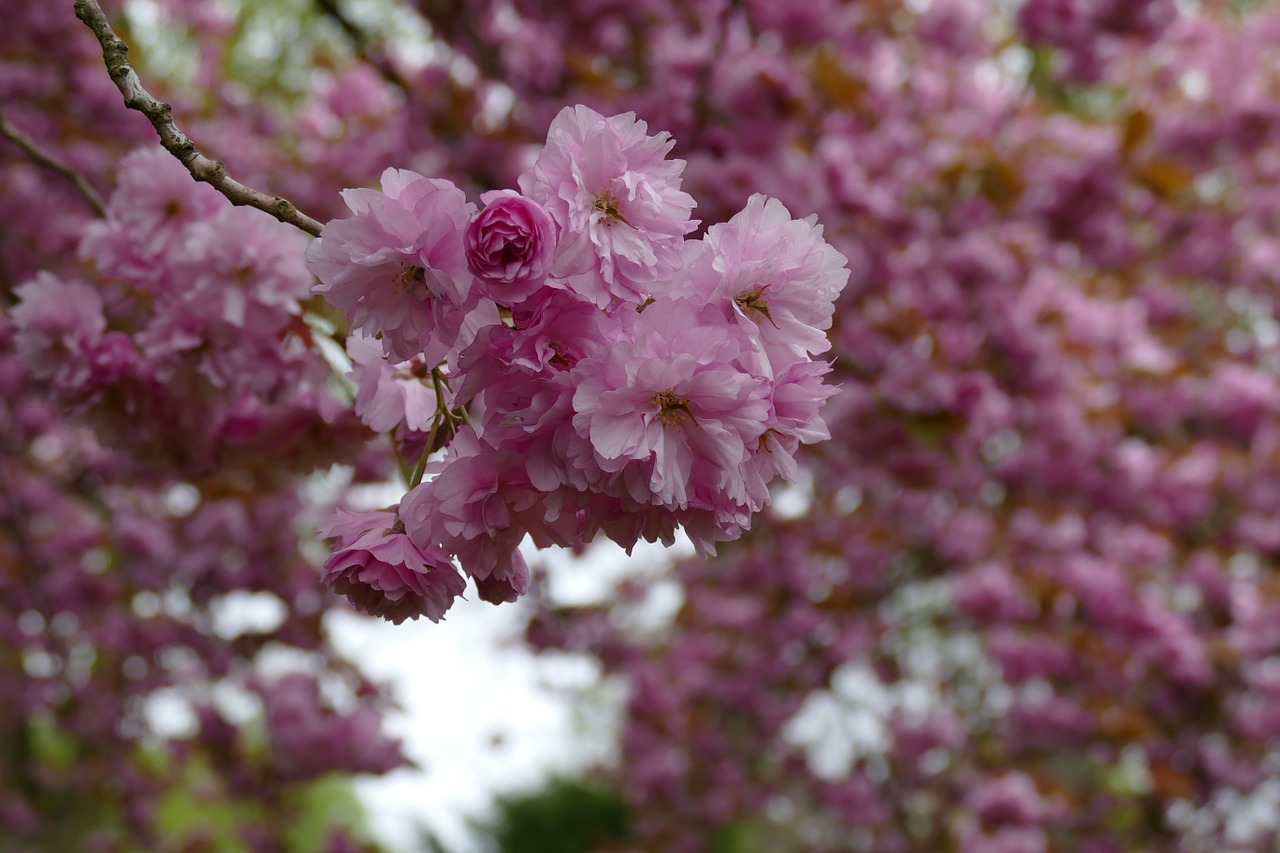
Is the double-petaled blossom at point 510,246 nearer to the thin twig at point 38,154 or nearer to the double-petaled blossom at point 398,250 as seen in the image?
the double-petaled blossom at point 398,250

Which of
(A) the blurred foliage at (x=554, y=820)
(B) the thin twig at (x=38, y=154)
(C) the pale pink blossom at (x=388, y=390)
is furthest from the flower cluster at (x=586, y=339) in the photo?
(A) the blurred foliage at (x=554, y=820)

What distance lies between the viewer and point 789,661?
507cm

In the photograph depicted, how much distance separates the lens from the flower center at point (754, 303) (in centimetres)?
84

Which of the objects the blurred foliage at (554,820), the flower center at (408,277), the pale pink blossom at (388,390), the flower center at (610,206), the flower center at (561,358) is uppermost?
the blurred foliage at (554,820)

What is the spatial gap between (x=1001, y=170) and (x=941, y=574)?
2760 mm

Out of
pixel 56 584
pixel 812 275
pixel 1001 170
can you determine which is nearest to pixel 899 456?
pixel 1001 170

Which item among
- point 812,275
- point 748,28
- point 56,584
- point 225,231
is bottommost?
point 812,275

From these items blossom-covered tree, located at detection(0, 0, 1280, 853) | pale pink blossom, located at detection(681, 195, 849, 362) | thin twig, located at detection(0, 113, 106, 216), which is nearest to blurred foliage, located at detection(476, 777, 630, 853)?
blossom-covered tree, located at detection(0, 0, 1280, 853)

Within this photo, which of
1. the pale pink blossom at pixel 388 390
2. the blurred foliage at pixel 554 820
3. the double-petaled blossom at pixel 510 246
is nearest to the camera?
the double-petaled blossom at pixel 510 246

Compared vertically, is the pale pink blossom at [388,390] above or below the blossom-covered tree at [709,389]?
below

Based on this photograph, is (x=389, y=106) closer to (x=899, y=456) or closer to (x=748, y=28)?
(x=748, y=28)

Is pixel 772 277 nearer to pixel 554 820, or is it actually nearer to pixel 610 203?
pixel 610 203

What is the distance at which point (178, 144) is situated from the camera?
0.88 metres

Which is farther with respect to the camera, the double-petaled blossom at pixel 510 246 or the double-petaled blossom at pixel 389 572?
the double-petaled blossom at pixel 389 572
